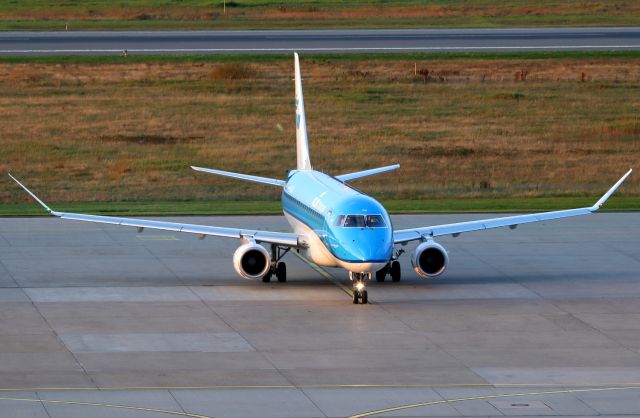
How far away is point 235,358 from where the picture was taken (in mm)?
29750

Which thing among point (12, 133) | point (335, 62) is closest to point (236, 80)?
point (335, 62)

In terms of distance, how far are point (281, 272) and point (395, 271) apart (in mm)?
3382

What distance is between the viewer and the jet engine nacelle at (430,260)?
125 feet

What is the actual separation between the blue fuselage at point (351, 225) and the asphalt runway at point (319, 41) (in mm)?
65267

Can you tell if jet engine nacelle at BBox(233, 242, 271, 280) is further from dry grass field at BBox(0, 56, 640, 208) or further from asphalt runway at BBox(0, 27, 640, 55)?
asphalt runway at BBox(0, 27, 640, 55)

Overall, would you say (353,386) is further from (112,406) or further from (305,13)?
(305,13)

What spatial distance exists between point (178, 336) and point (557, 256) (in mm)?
16806

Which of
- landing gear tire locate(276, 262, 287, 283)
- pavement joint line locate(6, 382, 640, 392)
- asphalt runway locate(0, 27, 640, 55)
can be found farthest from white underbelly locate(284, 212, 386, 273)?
asphalt runway locate(0, 27, 640, 55)

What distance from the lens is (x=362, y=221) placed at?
35.6 meters

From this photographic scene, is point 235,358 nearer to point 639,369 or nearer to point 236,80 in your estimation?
point 639,369

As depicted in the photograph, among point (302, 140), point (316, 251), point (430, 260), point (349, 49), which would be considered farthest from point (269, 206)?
point (349, 49)

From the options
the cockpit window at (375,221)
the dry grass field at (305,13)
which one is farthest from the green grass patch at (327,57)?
the cockpit window at (375,221)

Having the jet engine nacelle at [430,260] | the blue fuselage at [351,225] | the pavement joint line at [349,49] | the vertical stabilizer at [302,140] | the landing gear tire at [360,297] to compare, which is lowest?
the landing gear tire at [360,297]

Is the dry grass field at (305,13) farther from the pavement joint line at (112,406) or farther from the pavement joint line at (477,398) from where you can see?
the pavement joint line at (112,406)
